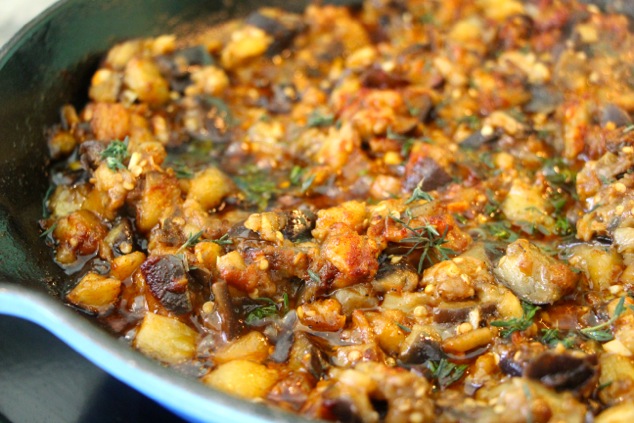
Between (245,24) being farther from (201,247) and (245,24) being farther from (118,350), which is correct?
(118,350)

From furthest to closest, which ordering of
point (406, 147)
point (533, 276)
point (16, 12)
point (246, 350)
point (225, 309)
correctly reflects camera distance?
point (16, 12)
point (406, 147)
point (533, 276)
point (225, 309)
point (246, 350)

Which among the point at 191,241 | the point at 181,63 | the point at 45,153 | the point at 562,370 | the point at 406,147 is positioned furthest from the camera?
the point at 181,63

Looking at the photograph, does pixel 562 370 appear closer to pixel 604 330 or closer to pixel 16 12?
pixel 604 330

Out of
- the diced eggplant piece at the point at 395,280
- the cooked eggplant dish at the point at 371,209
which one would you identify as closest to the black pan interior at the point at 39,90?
the cooked eggplant dish at the point at 371,209

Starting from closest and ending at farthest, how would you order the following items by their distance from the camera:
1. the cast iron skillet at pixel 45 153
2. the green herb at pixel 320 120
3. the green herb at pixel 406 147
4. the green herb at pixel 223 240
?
the cast iron skillet at pixel 45 153 → the green herb at pixel 223 240 → the green herb at pixel 406 147 → the green herb at pixel 320 120

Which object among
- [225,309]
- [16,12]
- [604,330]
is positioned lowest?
[604,330]

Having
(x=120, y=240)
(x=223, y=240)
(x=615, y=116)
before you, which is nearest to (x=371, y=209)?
(x=223, y=240)

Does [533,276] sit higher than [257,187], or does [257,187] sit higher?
[257,187]

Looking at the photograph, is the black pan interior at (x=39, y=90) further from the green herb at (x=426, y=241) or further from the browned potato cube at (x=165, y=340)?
the green herb at (x=426, y=241)
